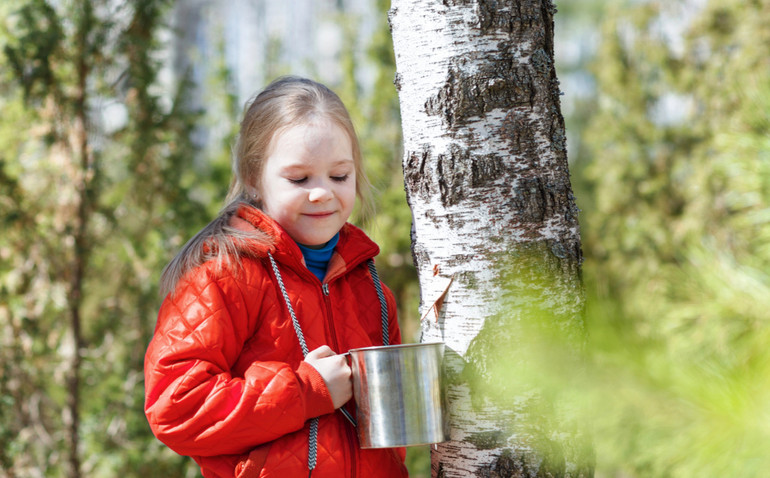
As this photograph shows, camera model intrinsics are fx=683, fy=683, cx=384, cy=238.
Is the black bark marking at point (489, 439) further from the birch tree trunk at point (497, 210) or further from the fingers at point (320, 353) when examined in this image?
the fingers at point (320, 353)

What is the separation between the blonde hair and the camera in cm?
161

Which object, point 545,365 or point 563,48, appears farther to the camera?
point 563,48

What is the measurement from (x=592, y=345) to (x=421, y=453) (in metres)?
3.93

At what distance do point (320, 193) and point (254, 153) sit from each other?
256mm

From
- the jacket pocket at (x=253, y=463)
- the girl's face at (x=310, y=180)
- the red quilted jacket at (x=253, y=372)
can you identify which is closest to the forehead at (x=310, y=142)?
the girl's face at (x=310, y=180)

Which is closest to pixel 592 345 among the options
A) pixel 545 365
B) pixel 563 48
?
pixel 545 365

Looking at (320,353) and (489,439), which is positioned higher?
(320,353)

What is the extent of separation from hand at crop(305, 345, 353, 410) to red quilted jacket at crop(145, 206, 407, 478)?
0.07ft

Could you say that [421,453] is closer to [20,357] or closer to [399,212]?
[399,212]

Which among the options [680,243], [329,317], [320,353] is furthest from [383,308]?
[680,243]

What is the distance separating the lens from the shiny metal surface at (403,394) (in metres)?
1.36

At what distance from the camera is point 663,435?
602mm

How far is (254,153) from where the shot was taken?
177 cm

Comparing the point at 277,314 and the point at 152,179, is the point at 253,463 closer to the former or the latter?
the point at 277,314
